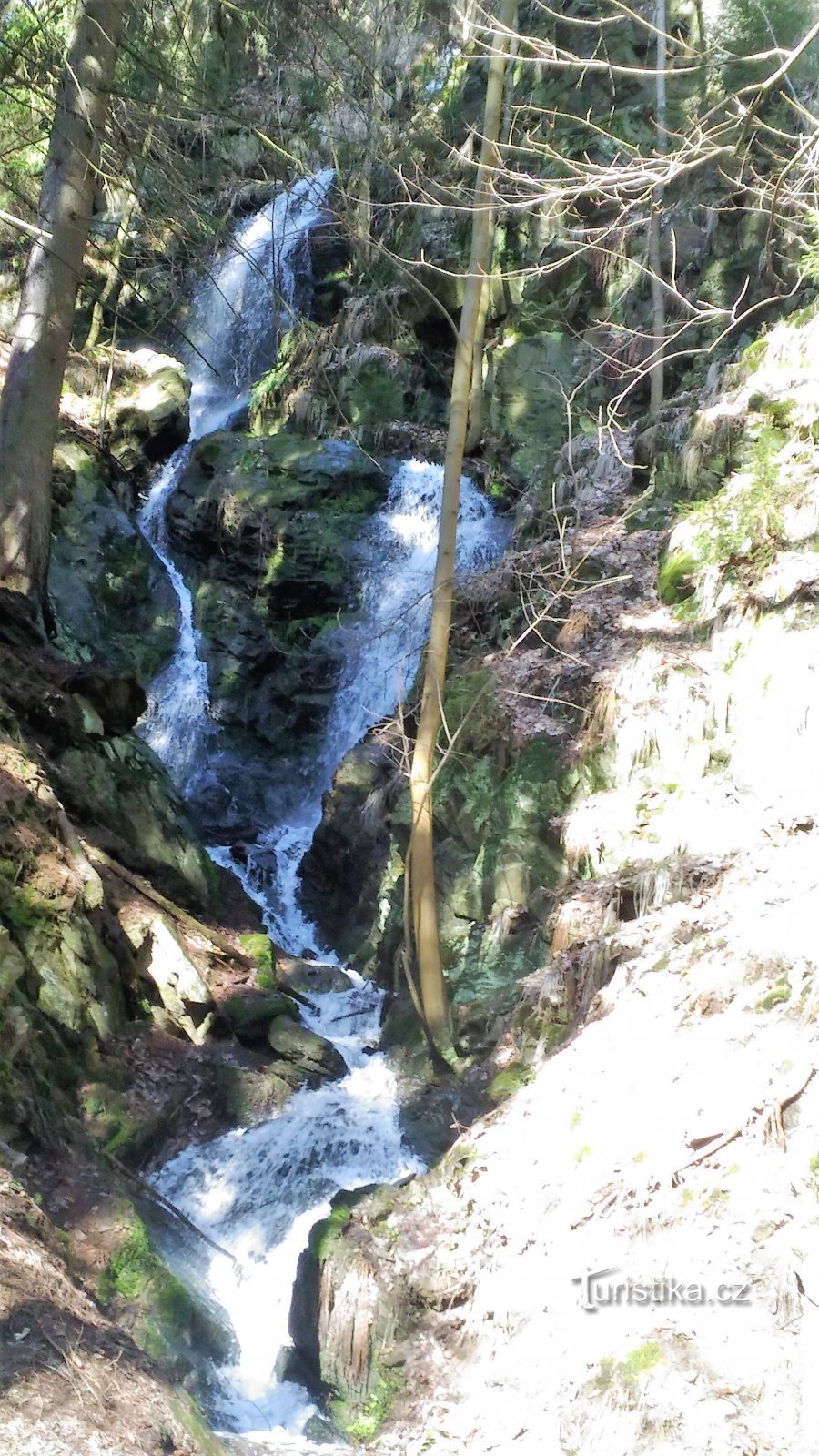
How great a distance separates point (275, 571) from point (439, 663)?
7.37m

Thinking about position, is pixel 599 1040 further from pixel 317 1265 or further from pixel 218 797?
pixel 218 797

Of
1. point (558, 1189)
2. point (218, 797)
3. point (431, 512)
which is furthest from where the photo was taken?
point (431, 512)

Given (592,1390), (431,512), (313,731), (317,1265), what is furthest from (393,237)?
(592,1390)

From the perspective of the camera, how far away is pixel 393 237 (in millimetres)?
19875

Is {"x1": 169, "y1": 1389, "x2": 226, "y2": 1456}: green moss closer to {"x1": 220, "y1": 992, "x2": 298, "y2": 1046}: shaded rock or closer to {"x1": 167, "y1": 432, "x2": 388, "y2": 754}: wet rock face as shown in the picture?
{"x1": 220, "y1": 992, "x2": 298, "y2": 1046}: shaded rock

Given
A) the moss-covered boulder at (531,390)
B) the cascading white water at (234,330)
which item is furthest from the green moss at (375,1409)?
the moss-covered boulder at (531,390)

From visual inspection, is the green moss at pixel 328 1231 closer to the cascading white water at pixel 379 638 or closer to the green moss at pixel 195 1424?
the green moss at pixel 195 1424

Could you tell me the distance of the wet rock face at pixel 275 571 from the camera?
14672 millimetres

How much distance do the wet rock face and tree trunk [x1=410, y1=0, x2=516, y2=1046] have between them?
20.3 ft

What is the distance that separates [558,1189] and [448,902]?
4.65 meters

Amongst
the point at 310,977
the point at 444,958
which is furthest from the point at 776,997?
the point at 310,977

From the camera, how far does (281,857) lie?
1305 cm

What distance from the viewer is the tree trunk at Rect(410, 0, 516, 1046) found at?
27.0ft

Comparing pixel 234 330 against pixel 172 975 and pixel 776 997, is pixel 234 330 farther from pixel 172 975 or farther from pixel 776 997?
pixel 776 997
